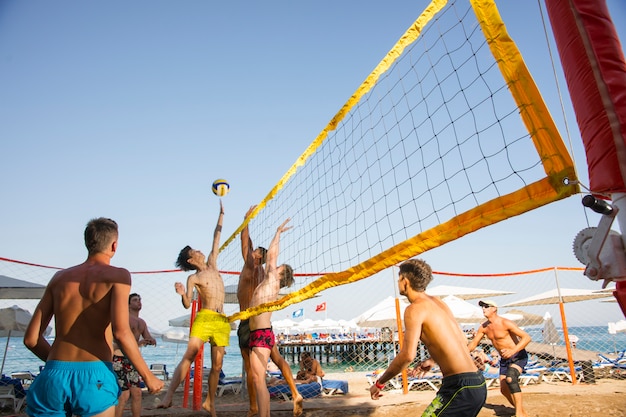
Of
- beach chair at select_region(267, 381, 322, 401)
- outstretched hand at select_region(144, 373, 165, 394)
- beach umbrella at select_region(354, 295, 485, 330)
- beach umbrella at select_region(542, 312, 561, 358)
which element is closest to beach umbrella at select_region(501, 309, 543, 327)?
beach umbrella at select_region(542, 312, 561, 358)

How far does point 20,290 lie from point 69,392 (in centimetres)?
689

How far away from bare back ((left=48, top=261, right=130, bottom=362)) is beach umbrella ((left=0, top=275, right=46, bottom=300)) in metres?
6.41

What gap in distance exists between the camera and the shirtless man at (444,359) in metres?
2.45

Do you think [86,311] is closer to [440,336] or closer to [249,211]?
[440,336]

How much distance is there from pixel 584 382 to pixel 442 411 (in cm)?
751

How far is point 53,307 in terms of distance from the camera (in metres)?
2.21

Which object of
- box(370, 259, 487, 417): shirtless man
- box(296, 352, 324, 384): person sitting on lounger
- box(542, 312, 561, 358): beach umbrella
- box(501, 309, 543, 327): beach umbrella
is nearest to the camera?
box(370, 259, 487, 417): shirtless man

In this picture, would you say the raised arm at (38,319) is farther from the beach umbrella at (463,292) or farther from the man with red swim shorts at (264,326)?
the beach umbrella at (463,292)

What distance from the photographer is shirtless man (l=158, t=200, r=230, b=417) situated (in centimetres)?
444

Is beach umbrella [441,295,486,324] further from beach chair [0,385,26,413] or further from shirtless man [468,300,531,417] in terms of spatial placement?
beach chair [0,385,26,413]

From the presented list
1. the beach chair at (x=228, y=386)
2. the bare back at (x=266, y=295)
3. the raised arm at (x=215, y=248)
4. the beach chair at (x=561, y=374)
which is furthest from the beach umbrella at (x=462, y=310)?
the bare back at (x=266, y=295)

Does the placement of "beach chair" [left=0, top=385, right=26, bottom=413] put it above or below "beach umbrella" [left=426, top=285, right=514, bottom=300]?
below

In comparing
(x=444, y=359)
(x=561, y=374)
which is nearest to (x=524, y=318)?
(x=561, y=374)

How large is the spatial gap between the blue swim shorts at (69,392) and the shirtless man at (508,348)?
3558mm
